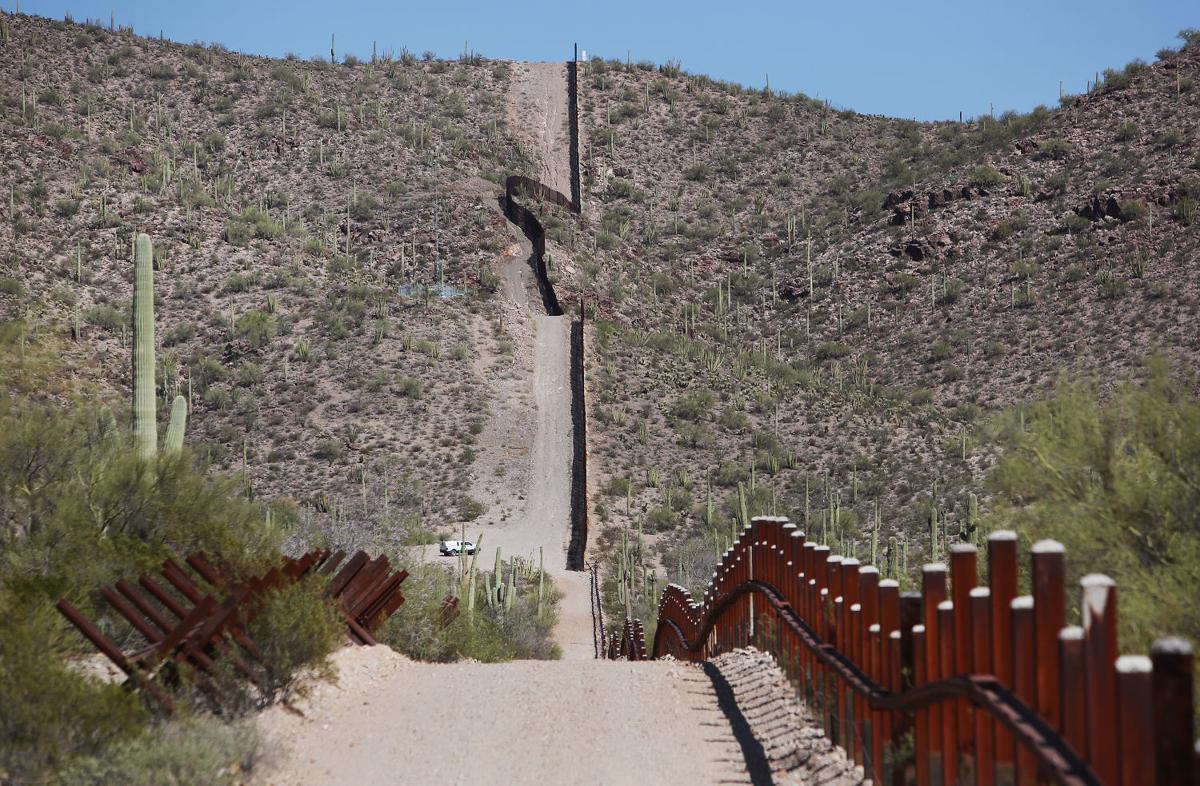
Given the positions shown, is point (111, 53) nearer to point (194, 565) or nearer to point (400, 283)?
point (400, 283)

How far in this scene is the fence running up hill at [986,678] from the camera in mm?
3947

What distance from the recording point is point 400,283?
5978cm

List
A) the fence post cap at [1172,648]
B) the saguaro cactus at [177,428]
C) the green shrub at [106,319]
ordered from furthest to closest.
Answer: the green shrub at [106,319] → the saguaro cactus at [177,428] → the fence post cap at [1172,648]

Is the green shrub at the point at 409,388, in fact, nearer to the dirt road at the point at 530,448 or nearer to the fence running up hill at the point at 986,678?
the dirt road at the point at 530,448

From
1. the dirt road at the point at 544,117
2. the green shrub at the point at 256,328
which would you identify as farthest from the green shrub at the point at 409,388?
the dirt road at the point at 544,117

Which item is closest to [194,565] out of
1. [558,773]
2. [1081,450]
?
[558,773]

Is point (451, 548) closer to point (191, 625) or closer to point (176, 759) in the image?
point (191, 625)

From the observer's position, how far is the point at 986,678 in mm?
5477

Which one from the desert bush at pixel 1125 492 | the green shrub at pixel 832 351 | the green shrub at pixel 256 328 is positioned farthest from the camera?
the green shrub at pixel 832 351

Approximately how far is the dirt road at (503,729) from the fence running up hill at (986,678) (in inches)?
41.1

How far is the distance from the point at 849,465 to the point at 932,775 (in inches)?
1545

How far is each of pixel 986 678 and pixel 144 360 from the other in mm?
21113

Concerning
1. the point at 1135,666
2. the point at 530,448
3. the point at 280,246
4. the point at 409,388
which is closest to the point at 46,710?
the point at 1135,666

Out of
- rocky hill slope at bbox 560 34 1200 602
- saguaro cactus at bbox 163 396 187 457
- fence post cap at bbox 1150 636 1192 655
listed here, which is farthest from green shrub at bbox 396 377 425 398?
fence post cap at bbox 1150 636 1192 655
